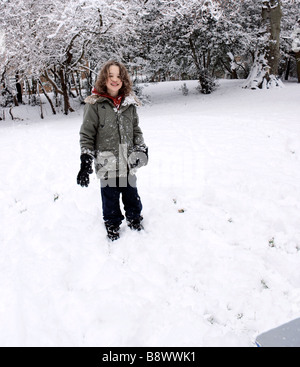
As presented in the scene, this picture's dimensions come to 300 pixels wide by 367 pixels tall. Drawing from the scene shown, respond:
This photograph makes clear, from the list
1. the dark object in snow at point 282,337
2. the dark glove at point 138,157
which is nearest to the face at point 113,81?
the dark glove at point 138,157

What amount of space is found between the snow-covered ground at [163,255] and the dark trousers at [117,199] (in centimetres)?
24

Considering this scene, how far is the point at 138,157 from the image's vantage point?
3203 millimetres

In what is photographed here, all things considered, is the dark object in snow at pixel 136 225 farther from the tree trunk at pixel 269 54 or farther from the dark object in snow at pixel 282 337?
the tree trunk at pixel 269 54

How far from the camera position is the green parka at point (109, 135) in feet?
9.58

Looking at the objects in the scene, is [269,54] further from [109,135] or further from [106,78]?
[109,135]

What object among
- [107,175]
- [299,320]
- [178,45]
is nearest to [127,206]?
[107,175]

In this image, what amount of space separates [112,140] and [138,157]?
37 cm

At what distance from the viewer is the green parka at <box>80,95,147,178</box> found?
9.58ft

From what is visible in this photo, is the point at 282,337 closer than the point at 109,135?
Yes

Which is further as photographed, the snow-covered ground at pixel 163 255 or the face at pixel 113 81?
the face at pixel 113 81

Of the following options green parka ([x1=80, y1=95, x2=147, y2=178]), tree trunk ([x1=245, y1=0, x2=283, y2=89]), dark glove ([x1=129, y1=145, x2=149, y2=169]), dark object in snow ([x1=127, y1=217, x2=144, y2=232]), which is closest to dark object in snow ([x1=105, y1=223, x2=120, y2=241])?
dark object in snow ([x1=127, y1=217, x2=144, y2=232])

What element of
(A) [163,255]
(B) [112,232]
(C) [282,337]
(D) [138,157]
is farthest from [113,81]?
(C) [282,337]

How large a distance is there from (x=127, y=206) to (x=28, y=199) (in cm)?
195
